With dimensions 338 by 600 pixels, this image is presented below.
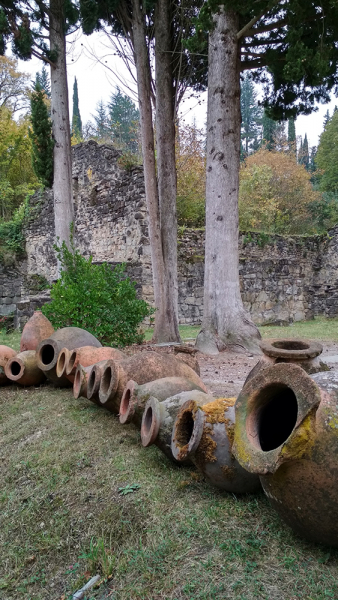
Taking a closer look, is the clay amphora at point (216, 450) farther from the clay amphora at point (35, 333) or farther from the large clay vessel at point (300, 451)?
the clay amphora at point (35, 333)

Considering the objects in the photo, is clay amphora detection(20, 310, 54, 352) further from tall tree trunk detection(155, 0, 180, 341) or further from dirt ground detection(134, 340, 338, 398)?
tall tree trunk detection(155, 0, 180, 341)

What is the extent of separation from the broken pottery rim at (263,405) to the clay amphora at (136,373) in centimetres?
133

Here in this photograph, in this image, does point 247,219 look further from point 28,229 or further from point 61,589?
point 61,589

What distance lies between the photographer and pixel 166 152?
7789mm

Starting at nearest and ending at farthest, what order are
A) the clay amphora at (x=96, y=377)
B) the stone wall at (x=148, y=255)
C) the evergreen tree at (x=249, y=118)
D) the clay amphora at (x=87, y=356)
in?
the clay amphora at (x=96, y=377) < the clay amphora at (x=87, y=356) < the stone wall at (x=148, y=255) < the evergreen tree at (x=249, y=118)

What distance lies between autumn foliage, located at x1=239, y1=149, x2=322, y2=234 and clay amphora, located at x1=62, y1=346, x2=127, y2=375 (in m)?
15.5

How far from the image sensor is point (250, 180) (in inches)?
855

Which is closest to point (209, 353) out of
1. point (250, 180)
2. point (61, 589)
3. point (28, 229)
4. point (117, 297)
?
point (117, 297)

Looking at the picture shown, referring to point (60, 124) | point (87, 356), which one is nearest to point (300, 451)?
point (87, 356)

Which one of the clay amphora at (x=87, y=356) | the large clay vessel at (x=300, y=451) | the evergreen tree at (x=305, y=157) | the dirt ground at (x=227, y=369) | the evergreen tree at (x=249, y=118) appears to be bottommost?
the dirt ground at (x=227, y=369)

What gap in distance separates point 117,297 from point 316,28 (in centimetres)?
594

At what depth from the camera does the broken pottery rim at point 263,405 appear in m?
1.44

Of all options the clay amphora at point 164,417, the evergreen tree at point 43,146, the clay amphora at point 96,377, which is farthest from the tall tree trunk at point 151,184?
the clay amphora at point 164,417

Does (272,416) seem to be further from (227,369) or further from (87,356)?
(227,369)
